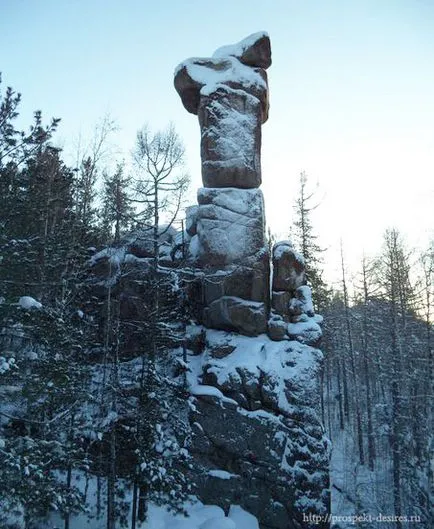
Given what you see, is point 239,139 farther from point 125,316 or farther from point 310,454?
point 310,454

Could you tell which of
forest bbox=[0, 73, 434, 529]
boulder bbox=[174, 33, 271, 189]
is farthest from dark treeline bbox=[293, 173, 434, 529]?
boulder bbox=[174, 33, 271, 189]

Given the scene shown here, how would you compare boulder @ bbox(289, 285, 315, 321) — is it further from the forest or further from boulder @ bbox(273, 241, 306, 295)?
the forest

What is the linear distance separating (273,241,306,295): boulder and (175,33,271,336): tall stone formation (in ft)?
1.58

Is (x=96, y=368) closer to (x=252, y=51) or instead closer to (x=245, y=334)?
(x=245, y=334)

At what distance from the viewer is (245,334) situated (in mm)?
16047

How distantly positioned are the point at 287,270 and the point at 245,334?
3315mm

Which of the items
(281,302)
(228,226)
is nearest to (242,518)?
(281,302)

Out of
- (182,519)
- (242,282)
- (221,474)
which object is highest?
(242,282)

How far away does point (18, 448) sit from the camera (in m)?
8.09

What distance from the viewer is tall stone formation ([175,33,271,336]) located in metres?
16.5

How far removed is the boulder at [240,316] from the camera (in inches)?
631

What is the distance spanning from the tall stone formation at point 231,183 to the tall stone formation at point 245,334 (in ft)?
0.15

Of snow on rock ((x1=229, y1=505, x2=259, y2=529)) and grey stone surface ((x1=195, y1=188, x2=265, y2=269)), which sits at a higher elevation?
grey stone surface ((x1=195, y1=188, x2=265, y2=269))

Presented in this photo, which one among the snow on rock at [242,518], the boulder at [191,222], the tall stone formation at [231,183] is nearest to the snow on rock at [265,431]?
the snow on rock at [242,518]
